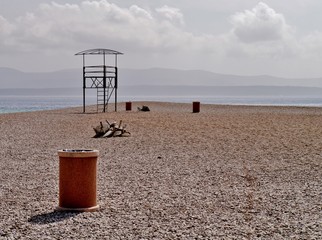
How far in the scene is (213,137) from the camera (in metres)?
19.0

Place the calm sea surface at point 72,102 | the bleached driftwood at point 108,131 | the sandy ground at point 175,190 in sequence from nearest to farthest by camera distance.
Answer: the sandy ground at point 175,190 → the bleached driftwood at point 108,131 → the calm sea surface at point 72,102

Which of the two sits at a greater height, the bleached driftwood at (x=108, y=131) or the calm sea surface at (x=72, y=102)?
the bleached driftwood at (x=108, y=131)

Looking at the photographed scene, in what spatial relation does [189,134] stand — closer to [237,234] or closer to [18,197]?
[18,197]

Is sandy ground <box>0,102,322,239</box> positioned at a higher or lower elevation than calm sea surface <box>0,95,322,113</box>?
higher

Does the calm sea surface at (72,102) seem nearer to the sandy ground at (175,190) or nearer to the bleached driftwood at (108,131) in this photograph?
the bleached driftwood at (108,131)

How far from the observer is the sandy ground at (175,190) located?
6621 millimetres

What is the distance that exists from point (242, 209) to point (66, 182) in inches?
82.3

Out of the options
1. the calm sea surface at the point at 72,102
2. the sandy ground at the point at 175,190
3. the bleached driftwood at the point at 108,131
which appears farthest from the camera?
the calm sea surface at the point at 72,102

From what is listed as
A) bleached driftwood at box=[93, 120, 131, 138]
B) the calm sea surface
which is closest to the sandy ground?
bleached driftwood at box=[93, 120, 131, 138]

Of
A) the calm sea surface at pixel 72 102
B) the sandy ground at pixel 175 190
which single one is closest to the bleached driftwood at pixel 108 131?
the sandy ground at pixel 175 190

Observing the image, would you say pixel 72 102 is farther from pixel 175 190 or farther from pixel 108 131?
pixel 175 190

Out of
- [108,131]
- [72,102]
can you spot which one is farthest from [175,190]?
[72,102]

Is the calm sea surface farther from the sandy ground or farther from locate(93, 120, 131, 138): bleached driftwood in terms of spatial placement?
the sandy ground

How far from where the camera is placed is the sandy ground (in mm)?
6621
